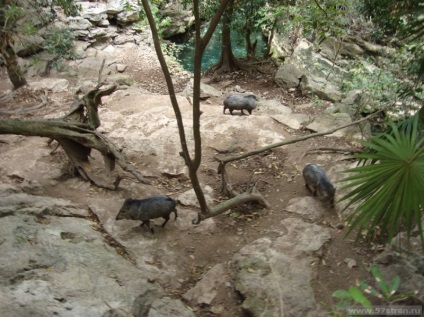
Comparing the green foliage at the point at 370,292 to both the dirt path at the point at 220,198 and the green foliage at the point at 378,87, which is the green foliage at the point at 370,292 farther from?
the green foliage at the point at 378,87

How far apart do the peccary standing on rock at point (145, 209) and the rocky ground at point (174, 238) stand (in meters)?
0.23

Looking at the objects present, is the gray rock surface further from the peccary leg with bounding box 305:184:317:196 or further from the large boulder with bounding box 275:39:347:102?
the large boulder with bounding box 275:39:347:102

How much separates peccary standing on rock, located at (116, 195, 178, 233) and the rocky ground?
230mm

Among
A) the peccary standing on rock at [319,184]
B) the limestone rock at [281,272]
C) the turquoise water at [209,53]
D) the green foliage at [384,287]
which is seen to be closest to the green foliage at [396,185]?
the green foliage at [384,287]

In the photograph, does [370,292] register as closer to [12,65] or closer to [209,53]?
[12,65]

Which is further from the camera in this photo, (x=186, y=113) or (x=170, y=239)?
(x=186, y=113)

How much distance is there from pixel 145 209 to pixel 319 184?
2844 mm

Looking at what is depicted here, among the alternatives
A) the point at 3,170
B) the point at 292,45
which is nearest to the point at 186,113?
the point at 3,170

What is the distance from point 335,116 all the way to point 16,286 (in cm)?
782

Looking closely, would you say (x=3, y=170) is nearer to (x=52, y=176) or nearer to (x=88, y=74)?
(x=52, y=176)

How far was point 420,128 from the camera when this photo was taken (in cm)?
399

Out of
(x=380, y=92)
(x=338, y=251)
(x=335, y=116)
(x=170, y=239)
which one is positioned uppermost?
(x=380, y=92)

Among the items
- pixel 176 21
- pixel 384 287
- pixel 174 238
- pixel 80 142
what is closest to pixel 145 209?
pixel 174 238

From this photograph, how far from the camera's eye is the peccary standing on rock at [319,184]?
19.6 feet
